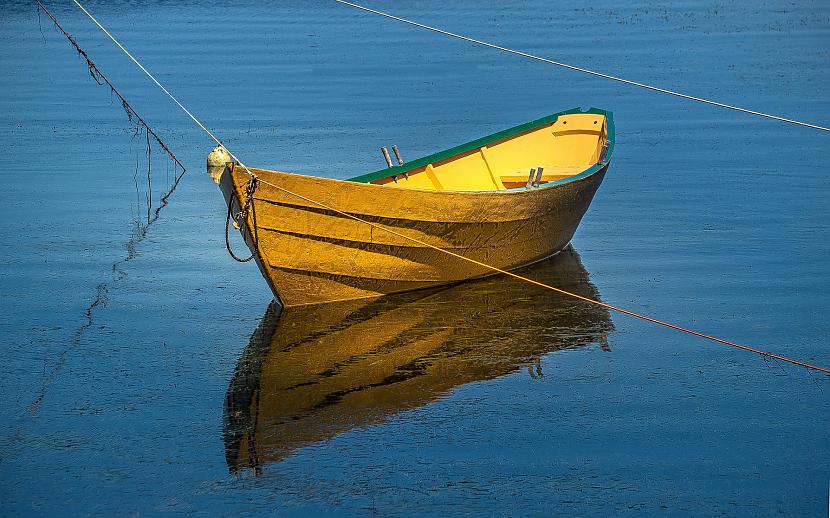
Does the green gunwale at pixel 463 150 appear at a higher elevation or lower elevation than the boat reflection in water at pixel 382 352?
higher

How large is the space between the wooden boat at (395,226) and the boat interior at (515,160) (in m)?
0.03

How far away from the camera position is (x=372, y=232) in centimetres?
1100

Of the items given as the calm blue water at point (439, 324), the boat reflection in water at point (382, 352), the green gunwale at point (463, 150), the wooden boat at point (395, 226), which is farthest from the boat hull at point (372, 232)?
the green gunwale at point (463, 150)

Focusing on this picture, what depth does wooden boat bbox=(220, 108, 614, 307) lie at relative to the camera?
10.6 metres

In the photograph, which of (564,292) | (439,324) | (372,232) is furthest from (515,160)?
(439,324)

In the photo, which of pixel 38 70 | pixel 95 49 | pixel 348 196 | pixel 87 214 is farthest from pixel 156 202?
pixel 95 49

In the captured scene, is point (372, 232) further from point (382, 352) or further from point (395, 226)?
point (382, 352)

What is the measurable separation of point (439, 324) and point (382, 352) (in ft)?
3.07

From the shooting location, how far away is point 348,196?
1065 cm

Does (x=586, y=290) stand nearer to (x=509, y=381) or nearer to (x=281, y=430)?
(x=509, y=381)

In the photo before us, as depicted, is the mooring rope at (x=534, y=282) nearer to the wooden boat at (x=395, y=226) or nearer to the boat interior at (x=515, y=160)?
the wooden boat at (x=395, y=226)

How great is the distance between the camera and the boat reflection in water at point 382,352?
843 centimetres

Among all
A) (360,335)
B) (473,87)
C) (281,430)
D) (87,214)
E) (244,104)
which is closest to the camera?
(281,430)

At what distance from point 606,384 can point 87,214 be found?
7587mm
